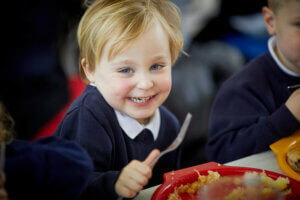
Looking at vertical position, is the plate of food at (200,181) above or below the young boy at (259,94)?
below

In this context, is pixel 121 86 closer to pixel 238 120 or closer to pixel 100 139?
pixel 100 139

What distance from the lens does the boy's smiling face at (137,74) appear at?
26.5 inches

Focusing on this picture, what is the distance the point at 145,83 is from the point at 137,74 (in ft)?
0.08

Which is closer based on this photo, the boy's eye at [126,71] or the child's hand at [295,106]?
the boy's eye at [126,71]

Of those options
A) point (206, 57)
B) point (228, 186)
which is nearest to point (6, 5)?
point (228, 186)

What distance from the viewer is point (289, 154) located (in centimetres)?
86

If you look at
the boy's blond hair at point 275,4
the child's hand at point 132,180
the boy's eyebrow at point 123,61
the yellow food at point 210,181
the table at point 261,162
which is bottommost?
the table at point 261,162

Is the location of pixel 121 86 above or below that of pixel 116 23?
below

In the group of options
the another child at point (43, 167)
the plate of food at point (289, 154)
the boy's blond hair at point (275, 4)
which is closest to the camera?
the another child at point (43, 167)

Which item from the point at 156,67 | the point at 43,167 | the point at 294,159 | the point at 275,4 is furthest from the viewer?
the point at 275,4

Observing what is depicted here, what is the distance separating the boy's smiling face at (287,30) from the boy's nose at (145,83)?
0.46 meters

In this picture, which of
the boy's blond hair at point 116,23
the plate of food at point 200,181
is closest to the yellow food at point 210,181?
the plate of food at point 200,181

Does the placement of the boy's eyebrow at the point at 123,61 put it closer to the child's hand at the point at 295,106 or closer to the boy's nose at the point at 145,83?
the boy's nose at the point at 145,83

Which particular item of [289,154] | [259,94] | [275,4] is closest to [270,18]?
[275,4]
